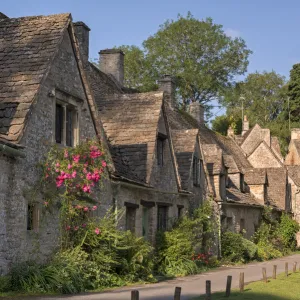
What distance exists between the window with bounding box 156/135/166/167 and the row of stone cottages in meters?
0.04

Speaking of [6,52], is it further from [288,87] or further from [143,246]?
[288,87]

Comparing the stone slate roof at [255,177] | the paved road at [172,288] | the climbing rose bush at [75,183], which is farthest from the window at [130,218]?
the stone slate roof at [255,177]

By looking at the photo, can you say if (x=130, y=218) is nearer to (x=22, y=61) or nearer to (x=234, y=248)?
(x=22, y=61)

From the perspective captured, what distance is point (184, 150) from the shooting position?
28.6 m

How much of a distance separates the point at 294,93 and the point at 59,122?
66002 mm

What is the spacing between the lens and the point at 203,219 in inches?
1126

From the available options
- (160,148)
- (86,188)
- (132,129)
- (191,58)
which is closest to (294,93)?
(191,58)

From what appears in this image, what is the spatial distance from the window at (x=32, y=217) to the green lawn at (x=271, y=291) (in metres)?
4.54

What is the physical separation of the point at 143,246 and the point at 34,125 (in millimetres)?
5481

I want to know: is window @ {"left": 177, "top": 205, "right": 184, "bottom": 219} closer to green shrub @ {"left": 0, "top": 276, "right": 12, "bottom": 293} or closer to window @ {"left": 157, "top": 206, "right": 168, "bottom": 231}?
window @ {"left": 157, "top": 206, "right": 168, "bottom": 231}

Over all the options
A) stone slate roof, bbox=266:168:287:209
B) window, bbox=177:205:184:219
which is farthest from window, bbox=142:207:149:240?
stone slate roof, bbox=266:168:287:209

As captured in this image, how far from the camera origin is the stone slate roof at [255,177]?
42.3 metres

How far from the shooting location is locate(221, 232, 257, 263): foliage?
3183 cm

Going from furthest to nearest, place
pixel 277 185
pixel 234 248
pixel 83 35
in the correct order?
pixel 277 185, pixel 234 248, pixel 83 35
